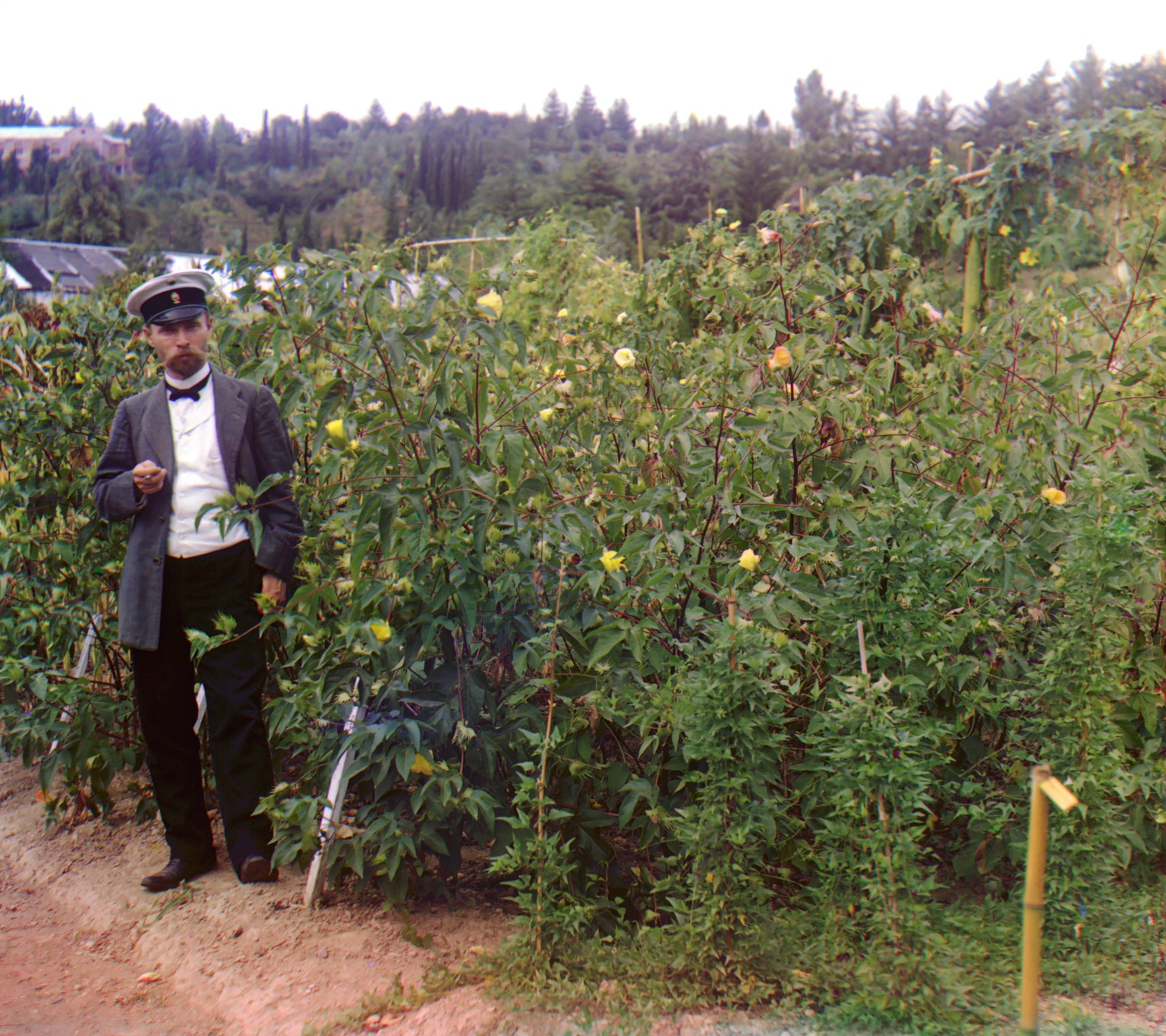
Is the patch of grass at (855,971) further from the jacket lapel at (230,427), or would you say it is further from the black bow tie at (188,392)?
the black bow tie at (188,392)

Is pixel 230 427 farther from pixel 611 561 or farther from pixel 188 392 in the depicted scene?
pixel 611 561

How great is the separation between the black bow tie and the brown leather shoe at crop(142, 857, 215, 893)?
133 cm

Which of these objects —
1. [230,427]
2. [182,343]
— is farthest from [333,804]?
[182,343]

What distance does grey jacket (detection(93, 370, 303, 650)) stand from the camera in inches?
114

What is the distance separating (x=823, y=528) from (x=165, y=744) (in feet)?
6.48

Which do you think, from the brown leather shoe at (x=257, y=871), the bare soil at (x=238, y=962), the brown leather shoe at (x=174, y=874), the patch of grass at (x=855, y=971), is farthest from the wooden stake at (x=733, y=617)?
the brown leather shoe at (x=174, y=874)

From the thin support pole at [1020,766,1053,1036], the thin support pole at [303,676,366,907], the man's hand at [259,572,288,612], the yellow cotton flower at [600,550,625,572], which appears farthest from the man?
the thin support pole at [1020,766,1053,1036]

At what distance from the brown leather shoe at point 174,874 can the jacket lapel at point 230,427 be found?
1.08 meters

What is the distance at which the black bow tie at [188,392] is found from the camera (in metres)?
2.98

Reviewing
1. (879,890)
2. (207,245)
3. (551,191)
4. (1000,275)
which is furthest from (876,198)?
(207,245)

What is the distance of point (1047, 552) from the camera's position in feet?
7.98

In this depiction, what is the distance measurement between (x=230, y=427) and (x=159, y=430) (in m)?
0.22

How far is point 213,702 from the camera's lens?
2945 mm

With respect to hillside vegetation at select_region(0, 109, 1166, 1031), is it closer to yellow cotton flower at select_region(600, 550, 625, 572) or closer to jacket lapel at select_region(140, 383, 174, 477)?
yellow cotton flower at select_region(600, 550, 625, 572)
